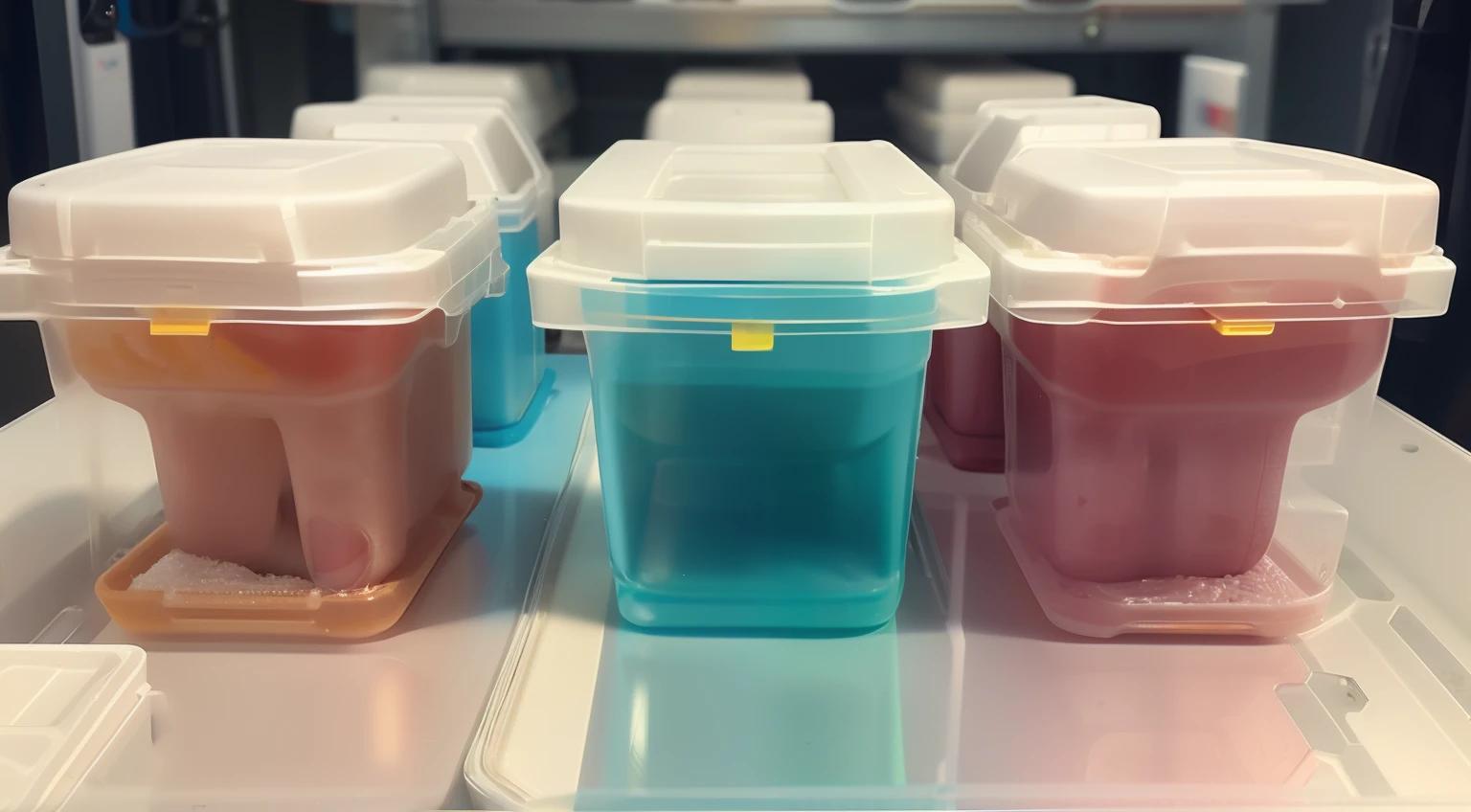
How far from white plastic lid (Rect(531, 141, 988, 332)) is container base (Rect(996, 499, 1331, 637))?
0.69 ft

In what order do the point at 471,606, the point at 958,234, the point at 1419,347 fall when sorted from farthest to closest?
the point at 1419,347, the point at 958,234, the point at 471,606

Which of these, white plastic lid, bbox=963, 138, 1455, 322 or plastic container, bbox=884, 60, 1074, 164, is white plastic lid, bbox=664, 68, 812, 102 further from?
white plastic lid, bbox=963, 138, 1455, 322

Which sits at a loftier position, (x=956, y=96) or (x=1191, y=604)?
(x=956, y=96)

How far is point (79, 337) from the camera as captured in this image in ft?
2.10

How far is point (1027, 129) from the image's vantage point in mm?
880

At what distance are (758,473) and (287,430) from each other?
0.95 ft

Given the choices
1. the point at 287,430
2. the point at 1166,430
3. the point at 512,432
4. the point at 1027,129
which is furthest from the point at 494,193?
the point at 1166,430

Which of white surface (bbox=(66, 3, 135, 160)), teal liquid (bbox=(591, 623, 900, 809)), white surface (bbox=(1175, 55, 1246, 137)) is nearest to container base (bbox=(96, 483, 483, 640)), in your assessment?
teal liquid (bbox=(591, 623, 900, 809))

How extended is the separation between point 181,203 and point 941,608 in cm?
53

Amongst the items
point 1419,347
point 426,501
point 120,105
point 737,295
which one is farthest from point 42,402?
point 1419,347

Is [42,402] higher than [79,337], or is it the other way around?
[79,337]

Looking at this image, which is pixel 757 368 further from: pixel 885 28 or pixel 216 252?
pixel 885 28

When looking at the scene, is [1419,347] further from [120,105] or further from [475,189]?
[120,105]

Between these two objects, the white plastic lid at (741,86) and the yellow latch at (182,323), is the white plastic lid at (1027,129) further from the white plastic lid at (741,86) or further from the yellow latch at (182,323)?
the yellow latch at (182,323)
